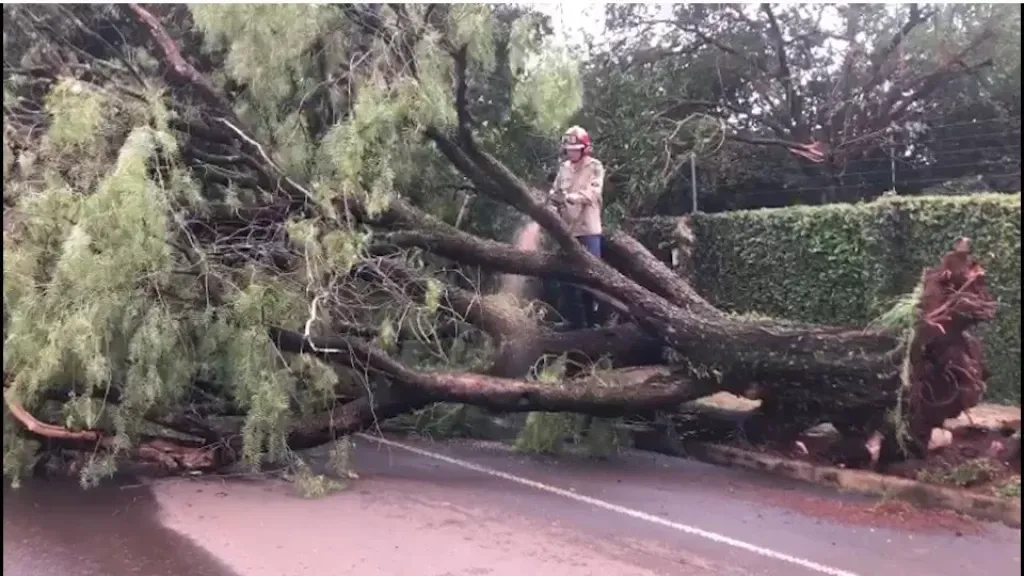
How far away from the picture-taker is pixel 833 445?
714 cm

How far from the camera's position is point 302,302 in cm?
678

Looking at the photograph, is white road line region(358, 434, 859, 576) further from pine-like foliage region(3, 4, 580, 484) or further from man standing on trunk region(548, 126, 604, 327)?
man standing on trunk region(548, 126, 604, 327)

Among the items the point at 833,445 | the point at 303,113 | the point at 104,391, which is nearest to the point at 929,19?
the point at 833,445

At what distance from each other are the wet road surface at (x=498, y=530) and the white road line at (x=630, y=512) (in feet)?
0.05

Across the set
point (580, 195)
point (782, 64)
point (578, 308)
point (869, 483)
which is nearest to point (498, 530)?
point (869, 483)

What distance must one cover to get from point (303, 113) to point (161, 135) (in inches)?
54.4

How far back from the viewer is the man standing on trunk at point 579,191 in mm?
7969

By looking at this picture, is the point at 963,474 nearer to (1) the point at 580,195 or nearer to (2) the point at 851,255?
(2) the point at 851,255

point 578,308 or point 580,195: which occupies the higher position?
point 580,195

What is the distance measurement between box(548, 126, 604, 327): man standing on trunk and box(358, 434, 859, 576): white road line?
2.03 meters

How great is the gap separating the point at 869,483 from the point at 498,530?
254 centimetres

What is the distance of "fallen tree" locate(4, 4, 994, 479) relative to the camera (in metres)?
6.15

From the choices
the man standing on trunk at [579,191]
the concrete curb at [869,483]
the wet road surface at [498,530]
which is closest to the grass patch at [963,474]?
the concrete curb at [869,483]

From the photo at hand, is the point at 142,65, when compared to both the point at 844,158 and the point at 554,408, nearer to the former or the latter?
the point at 554,408
